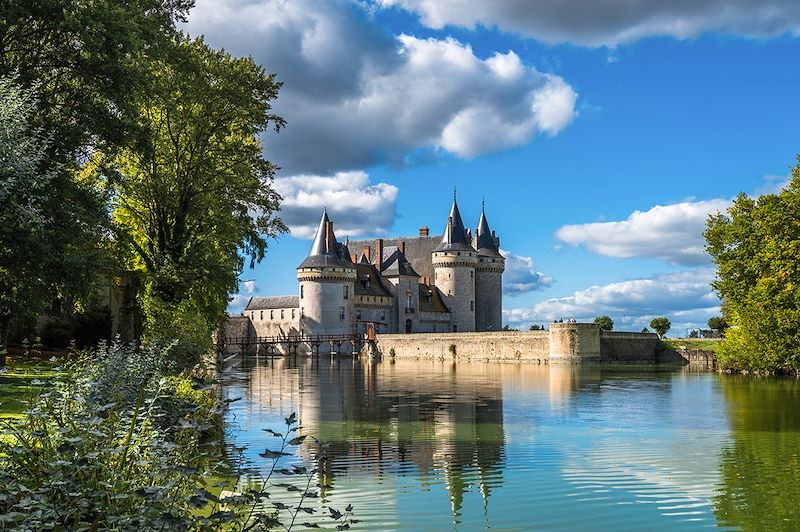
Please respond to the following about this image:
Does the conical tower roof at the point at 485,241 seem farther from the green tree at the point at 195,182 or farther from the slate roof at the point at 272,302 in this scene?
the green tree at the point at 195,182

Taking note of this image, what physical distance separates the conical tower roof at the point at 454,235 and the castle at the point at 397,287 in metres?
0.09

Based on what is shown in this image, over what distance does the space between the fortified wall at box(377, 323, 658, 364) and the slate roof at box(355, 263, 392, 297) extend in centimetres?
927

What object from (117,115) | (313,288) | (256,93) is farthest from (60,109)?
(313,288)

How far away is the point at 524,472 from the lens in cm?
974

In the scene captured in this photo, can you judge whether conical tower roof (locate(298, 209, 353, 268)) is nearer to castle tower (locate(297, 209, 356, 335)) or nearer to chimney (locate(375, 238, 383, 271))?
castle tower (locate(297, 209, 356, 335))

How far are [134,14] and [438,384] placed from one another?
1660 cm

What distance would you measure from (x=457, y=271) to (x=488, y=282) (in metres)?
4.29

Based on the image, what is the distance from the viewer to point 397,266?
6994 centimetres

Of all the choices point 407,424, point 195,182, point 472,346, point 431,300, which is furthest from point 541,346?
point 407,424

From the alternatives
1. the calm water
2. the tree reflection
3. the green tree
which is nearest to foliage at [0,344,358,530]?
the calm water

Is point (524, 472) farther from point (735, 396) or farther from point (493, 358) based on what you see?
point (493, 358)

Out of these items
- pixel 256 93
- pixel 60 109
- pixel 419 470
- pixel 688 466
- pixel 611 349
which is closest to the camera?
pixel 419 470

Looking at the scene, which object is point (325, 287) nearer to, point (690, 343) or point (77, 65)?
point (690, 343)

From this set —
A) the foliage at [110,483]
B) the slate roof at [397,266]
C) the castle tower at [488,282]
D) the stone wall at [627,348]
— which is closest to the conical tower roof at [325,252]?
the slate roof at [397,266]
